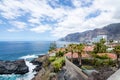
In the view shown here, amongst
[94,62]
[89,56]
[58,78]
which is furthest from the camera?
[89,56]

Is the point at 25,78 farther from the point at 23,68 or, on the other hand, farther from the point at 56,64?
the point at 56,64

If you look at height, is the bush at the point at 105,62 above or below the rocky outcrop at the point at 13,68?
above

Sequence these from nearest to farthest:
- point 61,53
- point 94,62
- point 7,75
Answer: point 94,62 → point 61,53 → point 7,75

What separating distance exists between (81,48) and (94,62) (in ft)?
17.1

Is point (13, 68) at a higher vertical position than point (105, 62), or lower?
lower

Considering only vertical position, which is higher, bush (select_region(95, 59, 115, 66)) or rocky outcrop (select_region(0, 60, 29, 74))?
bush (select_region(95, 59, 115, 66))

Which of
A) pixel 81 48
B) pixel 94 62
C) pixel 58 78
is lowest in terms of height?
pixel 58 78

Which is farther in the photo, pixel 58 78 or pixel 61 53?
pixel 61 53

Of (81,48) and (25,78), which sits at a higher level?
(81,48)

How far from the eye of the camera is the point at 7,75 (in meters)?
66.8

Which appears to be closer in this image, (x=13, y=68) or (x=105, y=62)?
(x=105, y=62)

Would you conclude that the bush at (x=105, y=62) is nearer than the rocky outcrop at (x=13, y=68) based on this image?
Yes

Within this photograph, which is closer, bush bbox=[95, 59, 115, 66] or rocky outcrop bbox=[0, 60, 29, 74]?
bush bbox=[95, 59, 115, 66]

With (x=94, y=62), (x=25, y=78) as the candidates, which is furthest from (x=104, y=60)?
(x=25, y=78)
